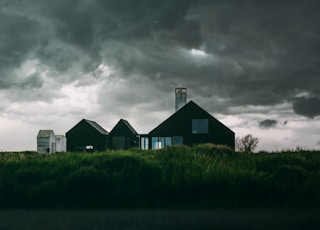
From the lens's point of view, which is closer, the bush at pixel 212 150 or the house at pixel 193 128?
the bush at pixel 212 150

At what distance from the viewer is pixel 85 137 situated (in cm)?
5747

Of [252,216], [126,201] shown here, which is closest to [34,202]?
[126,201]

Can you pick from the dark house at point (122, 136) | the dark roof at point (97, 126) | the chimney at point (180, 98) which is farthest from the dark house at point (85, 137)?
the chimney at point (180, 98)

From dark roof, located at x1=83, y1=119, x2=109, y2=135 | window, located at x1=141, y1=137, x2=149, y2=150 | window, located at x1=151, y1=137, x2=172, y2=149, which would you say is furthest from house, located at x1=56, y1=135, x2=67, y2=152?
window, located at x1=151, y1=137, x2=172, y2=149

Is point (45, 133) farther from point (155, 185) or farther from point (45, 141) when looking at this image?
point (155, 185)

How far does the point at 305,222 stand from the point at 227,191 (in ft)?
9.07

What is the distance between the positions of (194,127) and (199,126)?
1.83 ft

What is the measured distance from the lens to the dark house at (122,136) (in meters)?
55.9

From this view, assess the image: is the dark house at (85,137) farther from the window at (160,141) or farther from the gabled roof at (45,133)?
the window at (160,141)

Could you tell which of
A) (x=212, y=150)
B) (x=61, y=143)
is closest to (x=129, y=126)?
Result: (x=61, y=143)

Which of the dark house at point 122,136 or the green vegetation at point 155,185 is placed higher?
the dark house at point 122,136

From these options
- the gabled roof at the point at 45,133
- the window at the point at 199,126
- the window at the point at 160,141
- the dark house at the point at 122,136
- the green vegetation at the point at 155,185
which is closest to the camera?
the green vegetation at the point at 155,185

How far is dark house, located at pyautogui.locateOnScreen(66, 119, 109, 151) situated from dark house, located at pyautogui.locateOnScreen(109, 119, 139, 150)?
1661mm

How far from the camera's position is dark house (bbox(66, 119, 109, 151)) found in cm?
5722
